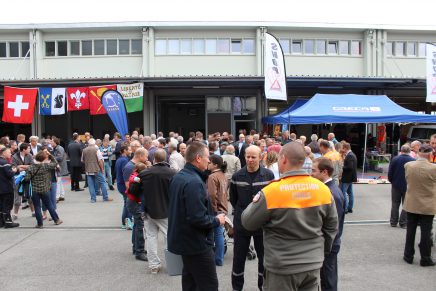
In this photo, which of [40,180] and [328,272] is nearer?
[328,272]

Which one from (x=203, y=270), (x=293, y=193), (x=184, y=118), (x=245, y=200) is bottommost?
(x=203, y=270)

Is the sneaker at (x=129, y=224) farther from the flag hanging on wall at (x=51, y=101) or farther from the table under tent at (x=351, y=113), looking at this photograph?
the flag hanging on wall at (x=51, y=101)

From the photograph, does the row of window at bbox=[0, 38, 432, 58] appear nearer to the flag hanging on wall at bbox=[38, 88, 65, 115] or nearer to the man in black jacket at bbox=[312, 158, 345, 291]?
the flag hanging on wall at bbox=[38, 88, 65, 115]

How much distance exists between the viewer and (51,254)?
666 centimetres

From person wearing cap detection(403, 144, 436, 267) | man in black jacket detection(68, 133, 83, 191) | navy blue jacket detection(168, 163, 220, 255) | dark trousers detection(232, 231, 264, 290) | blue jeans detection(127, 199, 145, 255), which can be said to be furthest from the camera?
man in black jacket detection(68, 133, 83, 191)

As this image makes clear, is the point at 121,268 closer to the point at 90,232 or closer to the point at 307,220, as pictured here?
the point at 90,232

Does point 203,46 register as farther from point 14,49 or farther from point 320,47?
point 14,49

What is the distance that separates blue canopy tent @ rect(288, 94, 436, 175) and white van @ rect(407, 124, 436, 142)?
4.18 meters

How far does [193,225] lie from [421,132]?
18919 mm

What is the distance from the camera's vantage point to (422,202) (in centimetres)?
597

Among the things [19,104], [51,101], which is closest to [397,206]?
[51,101]

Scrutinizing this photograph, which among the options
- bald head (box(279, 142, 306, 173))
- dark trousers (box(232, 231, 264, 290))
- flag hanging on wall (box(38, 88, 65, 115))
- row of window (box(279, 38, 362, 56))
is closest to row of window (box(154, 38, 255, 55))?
row of window (box(279, 38, 362, 56))

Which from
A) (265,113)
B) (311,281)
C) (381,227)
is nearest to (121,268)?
(311,281)

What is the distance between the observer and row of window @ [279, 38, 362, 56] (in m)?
25.2
